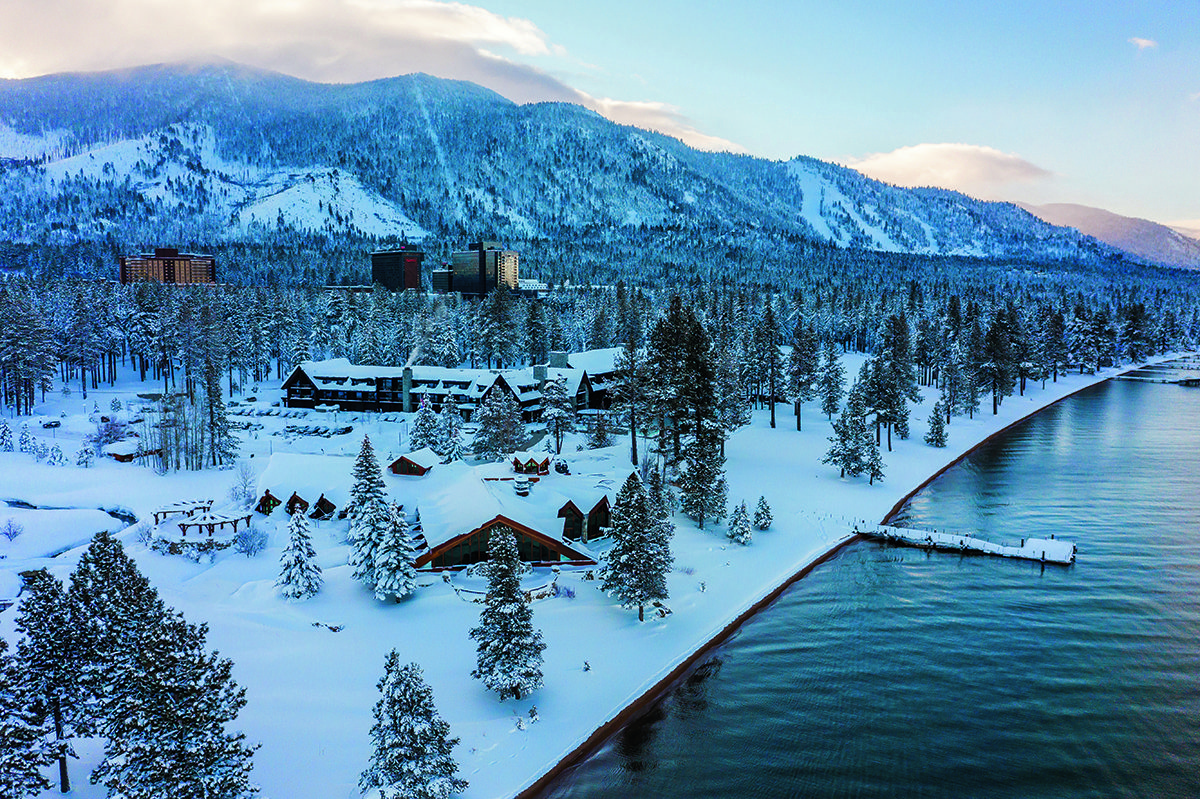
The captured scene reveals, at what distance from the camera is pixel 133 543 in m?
40.9

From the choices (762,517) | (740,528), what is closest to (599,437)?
(762,517)

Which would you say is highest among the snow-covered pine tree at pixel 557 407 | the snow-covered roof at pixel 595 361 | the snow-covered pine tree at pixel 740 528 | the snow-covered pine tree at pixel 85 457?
the snow-covered roof at pixel 595 361

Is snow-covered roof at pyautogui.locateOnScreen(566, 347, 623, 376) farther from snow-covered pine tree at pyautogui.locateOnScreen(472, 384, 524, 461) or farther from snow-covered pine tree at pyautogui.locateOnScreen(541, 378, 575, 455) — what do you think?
snow-covered pine tree at pyautogui.locateOnScreen(472, 384, 524, 461)

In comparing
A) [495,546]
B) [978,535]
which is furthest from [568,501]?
[978,535]

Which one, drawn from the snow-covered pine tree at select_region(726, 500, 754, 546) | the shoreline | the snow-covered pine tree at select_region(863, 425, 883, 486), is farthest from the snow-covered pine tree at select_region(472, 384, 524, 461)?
the snow-covered pine tree at select_region(863, 425, 883, 486)

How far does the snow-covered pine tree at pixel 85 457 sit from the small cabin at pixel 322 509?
954 inches

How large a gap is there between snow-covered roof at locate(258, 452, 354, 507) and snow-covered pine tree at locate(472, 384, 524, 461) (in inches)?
474

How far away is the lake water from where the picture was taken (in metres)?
24.3

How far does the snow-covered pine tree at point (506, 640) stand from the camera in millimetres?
26469

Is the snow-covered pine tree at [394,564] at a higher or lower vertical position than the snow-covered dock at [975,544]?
higher

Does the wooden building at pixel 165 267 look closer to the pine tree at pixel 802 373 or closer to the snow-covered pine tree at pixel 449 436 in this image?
the snow-covered pine tree at pixel 449 436

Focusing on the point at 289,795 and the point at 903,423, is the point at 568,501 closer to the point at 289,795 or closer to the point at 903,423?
the point at 289,795

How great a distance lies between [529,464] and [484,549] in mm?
12735

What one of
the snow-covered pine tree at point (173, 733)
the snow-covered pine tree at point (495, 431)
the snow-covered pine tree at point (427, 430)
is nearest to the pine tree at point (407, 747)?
the snow-covered pine tree at point (173, 733)
